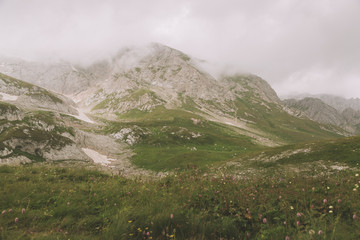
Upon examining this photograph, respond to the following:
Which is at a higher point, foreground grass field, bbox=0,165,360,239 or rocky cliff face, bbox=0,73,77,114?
foreground grass field, bbox=0,165,360,239

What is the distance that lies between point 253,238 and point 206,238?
1.26 metres

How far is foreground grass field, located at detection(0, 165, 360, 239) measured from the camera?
14.1 ft

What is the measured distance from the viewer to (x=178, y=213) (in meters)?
5.20

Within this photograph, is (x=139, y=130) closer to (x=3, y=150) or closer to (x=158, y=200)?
(x=3, y=150)

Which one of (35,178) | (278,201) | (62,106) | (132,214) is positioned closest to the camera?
(132,214)

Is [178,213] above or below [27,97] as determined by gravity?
above

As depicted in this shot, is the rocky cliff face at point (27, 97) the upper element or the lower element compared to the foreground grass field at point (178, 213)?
lower

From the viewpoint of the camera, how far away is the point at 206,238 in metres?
4.52

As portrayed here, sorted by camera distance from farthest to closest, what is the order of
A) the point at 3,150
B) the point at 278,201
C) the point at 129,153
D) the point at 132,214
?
the point at 129,153 < the point at 3,150 < the point at 278,201 < the point at 132,214

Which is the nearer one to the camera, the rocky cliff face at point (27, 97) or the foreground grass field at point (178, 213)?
the foreground grass field at point (178, 213)

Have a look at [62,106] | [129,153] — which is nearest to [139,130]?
[129,153]

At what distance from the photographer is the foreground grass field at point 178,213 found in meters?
4.30

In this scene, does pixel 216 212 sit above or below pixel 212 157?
above

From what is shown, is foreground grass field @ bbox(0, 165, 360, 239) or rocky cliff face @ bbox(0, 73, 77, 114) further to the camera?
rocky cliff face @ bbox(0, 73, 77, 114)
